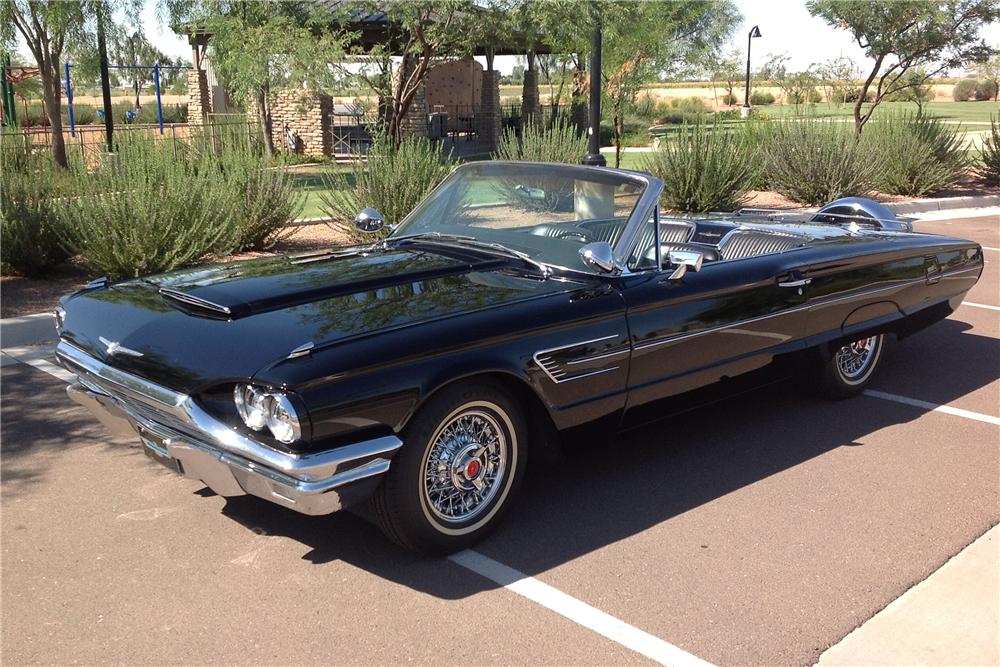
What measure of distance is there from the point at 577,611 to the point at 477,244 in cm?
211

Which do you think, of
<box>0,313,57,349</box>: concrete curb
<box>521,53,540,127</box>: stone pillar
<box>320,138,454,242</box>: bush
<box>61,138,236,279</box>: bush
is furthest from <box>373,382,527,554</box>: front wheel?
<box>521,53,540,127</box>: stone pillar

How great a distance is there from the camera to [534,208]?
5137mm

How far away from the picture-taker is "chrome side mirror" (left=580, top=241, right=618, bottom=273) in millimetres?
4410

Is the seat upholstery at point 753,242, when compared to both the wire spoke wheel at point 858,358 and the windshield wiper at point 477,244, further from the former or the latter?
the windshield wiper at point 477,244

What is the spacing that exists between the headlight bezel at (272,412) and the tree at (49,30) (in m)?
12.0

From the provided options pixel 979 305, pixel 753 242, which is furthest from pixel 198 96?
pixel 753 242

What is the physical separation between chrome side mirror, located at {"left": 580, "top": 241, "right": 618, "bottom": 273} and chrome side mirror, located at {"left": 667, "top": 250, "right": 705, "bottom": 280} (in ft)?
1.25

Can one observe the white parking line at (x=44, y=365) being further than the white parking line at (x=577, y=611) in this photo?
Yes

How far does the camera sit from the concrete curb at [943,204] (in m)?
16.0

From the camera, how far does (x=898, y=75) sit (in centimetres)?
1988

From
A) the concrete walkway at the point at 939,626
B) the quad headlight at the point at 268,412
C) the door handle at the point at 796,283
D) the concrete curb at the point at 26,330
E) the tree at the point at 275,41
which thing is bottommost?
the concrete walkway at the point at 939,626

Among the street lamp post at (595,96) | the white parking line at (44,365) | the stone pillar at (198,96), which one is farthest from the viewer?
the stone pillar at (198,96)

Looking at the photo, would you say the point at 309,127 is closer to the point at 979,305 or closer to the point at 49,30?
the point at 49,30

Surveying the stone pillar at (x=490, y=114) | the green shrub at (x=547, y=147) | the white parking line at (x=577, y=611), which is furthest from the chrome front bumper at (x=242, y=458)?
the stone pillar at (x=490, y=114)
